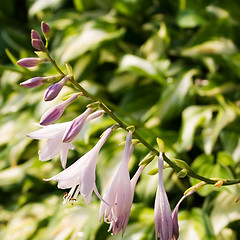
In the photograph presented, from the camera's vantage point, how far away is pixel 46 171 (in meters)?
2.64

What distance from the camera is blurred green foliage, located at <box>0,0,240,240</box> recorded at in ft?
6.44

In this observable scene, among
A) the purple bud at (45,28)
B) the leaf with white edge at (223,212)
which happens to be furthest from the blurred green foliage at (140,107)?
the purple bud at (45,28)

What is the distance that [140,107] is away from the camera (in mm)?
2586

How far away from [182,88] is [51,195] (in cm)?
103

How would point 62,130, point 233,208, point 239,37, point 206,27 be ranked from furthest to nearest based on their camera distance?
point 239,37 < point 206,27 < point 233,208 < point 62,130

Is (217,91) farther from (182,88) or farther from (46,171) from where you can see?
(46,171)

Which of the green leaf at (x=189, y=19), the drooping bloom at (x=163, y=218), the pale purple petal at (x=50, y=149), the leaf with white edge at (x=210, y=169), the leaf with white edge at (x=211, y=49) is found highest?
the pale purple petal at (x=50, y=149)

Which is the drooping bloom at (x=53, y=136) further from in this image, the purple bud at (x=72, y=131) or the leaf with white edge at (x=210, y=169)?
the leaf with white edge at (x=210, y=169)

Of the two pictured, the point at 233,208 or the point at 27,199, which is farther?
the point at 27,199

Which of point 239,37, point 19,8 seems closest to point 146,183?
point 239,37

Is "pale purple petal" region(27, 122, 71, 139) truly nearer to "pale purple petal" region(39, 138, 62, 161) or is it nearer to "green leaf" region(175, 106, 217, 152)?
"pale purple petal" region(39, 138, 62, 161)

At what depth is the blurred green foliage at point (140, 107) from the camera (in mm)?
1962

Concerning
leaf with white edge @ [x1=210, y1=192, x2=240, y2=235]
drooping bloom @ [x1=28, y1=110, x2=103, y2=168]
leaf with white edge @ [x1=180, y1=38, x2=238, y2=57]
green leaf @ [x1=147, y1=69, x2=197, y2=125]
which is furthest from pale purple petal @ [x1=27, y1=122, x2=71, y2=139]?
leaf with white edge @ [x1=180, y1=38, x2=238, y2=57]

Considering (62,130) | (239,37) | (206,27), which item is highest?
(62,130)
